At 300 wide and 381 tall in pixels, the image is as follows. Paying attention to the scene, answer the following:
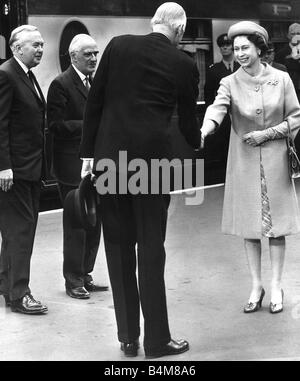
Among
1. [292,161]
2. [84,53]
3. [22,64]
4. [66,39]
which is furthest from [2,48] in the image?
[292,161]

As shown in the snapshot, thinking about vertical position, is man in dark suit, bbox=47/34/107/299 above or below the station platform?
above

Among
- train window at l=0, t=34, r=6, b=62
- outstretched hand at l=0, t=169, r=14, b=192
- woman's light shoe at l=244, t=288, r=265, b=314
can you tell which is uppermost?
train window at l=0, t=34, r=6, b=62

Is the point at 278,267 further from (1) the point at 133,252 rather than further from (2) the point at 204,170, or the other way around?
(2) the point at 204,170

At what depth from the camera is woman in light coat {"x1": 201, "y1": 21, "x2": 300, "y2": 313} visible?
21.3 feet

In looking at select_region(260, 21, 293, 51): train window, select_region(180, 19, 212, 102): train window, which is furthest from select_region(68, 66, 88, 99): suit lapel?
select_region(260, 21, 293, 51): train window

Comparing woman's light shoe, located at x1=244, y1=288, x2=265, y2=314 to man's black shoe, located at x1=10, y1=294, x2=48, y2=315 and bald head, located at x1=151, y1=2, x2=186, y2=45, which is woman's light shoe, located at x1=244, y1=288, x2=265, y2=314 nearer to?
man's black shoe, located at x1=10, y1=294, x2=48, y2=315

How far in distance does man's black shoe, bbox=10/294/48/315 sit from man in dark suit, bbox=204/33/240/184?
634cm

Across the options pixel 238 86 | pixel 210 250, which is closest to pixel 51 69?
pixel 210 250

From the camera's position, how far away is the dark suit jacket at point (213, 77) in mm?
12562

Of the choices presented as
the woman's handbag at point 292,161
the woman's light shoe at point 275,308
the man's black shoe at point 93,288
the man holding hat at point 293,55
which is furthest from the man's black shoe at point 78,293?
the man holding hat at point 293,55

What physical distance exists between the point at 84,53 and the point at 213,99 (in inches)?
219

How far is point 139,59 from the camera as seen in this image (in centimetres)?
540
